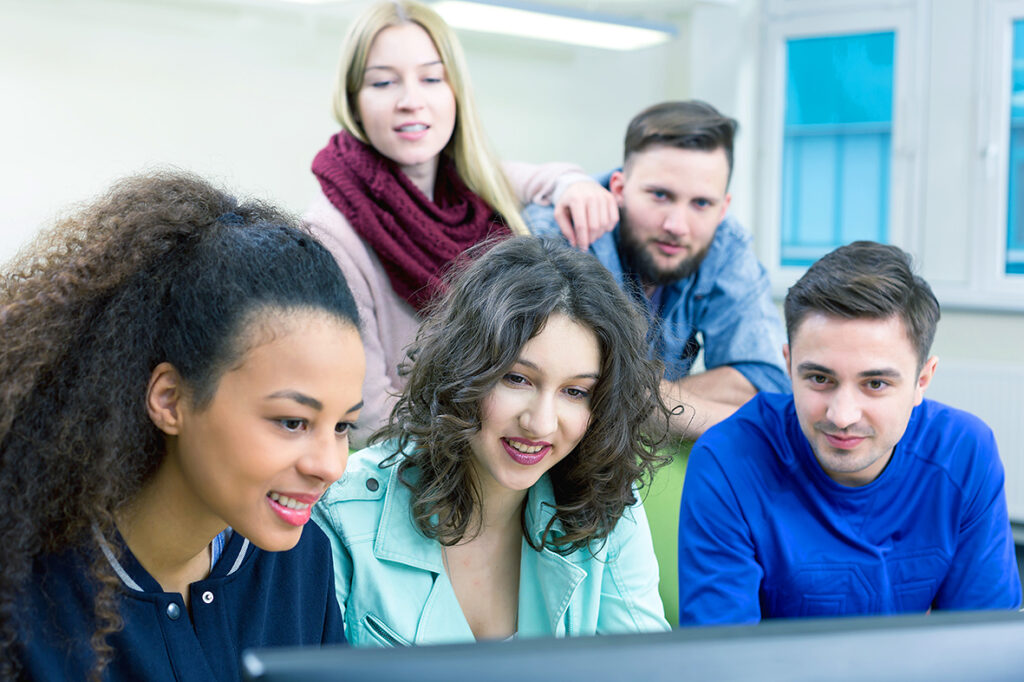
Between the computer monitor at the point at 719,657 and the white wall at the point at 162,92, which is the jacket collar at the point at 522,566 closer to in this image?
the computer monitor at the point at 719,657

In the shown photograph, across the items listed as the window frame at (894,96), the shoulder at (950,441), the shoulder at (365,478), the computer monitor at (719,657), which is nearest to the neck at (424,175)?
Answer: the shoulder at (365,478)

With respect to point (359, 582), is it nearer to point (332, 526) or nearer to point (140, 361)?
point (332, 526)

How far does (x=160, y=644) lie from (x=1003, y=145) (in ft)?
13.6

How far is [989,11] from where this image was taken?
4.24 meters


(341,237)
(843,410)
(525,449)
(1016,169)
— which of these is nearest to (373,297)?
(341,237)

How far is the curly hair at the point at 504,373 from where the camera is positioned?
4.86 feet

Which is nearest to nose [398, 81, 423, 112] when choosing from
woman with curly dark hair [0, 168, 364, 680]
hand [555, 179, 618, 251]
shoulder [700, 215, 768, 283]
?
hand [555, 179, 618, 251]

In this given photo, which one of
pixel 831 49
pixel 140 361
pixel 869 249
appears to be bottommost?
pixel 140 361

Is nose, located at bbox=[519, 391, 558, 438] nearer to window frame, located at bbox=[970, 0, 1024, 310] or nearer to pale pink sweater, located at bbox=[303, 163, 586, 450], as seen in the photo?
pale pink sweater, located at bbox=[303, 163, 586, 450]

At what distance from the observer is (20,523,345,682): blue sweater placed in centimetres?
100

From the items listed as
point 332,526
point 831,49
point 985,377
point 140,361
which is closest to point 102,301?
point 140,361

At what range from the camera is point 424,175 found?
7.27ft

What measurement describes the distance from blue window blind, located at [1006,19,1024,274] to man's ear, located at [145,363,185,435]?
4145mm

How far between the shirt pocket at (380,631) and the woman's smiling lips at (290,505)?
0.44 meters
